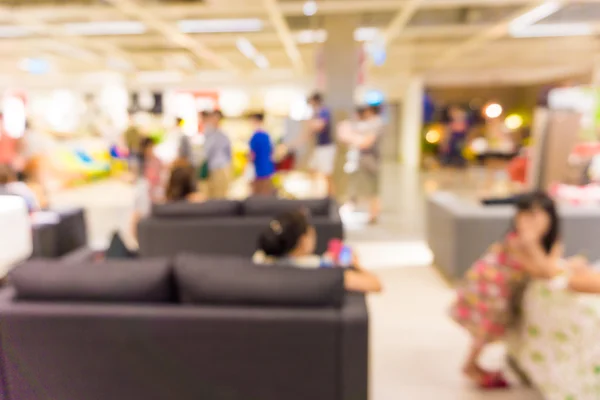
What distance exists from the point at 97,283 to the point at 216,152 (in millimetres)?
4126

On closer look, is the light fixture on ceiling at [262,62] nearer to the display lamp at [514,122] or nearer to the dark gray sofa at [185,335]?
the display lamp at [514,122]

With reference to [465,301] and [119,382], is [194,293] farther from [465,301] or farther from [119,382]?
[465,301]


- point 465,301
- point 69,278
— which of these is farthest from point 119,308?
point 465,301

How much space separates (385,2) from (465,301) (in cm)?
413

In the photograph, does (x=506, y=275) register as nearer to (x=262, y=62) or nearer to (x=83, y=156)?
(x=262, y=62)

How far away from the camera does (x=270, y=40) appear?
27.8ft

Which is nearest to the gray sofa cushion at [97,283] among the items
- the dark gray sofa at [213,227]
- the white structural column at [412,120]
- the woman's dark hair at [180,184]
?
the dark gray sofa at [213,227]

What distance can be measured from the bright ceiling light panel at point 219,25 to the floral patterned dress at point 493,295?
5598mm

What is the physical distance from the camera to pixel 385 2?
5.61 metres

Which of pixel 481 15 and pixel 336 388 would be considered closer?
pixel 336 388

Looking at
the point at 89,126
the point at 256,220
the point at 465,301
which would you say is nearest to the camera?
the point at 465,301

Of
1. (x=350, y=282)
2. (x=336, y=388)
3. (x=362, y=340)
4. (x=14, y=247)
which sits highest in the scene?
(x=14, y=247)

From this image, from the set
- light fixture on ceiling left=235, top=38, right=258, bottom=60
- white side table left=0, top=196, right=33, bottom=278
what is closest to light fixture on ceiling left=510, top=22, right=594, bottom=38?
light fixture on ceiling left=235, top=38, right=258, bottom=60

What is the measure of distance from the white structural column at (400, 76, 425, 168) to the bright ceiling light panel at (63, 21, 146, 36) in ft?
24.8
